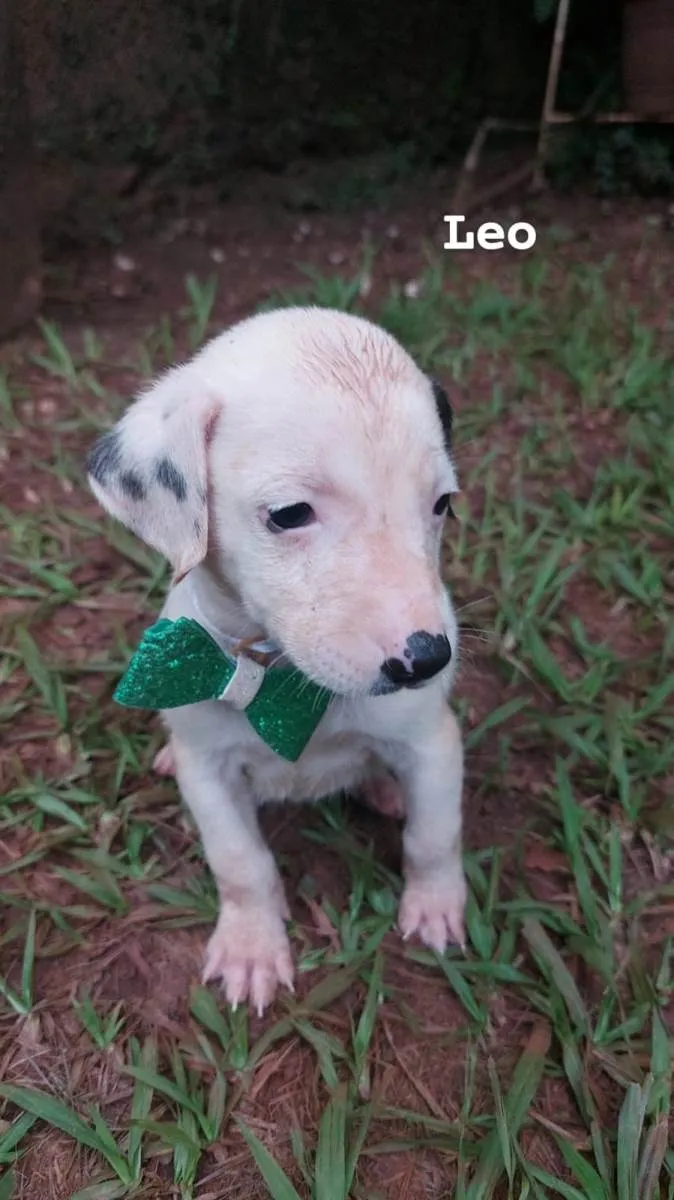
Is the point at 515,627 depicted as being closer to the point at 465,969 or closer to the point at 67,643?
the point at 465,969

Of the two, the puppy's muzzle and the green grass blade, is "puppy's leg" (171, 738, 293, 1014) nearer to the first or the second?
the green grass blade

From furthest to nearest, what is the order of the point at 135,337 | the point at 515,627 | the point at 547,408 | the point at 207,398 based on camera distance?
1. the point at 135,337
2. the point at 547,408
3. the point at 515,627
4. the point at 207,398

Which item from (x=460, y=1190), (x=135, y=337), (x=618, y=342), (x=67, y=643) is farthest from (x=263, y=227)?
(x=460, y=1190)

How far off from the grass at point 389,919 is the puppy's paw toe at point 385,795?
71 mm

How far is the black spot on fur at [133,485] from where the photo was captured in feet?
5.43

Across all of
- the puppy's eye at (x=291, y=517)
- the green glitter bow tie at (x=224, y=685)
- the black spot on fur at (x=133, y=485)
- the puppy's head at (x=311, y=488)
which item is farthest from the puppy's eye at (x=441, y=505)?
the black spot on fur at (x=133, y=485)

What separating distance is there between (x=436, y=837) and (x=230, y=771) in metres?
0.44

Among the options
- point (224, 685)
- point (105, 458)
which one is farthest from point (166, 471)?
point (224, 685)

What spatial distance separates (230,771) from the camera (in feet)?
6.65

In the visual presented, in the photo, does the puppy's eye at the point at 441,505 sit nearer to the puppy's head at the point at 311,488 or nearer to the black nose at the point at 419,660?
the puppy's head at the point at 311,488

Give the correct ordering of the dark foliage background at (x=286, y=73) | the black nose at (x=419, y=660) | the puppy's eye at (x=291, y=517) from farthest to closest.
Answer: the dark foliage background at (x=286, y=73) → the puppy's eye at (x=291, y=517) → the black nose at (x=419, y=660)

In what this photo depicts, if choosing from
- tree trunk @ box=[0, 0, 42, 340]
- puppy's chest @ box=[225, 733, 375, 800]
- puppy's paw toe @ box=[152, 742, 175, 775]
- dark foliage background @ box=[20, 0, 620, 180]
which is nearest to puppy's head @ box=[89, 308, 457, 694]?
puppy's chest @ box=[225, 733, 375, 800]

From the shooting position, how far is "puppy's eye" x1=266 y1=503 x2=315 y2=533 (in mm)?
1523

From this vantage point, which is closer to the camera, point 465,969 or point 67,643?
point 465,969
